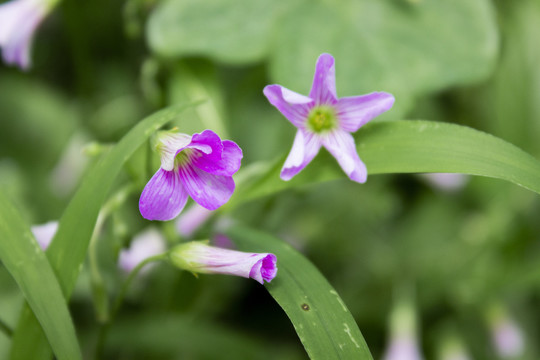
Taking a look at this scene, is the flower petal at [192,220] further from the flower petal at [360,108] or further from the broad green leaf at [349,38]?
the flower petal at [360,108]

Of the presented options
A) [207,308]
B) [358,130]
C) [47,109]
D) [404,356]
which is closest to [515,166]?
[358,130]

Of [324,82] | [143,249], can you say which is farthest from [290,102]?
[143,249]

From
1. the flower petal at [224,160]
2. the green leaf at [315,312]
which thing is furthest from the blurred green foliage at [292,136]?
the green leaf at [315,312]

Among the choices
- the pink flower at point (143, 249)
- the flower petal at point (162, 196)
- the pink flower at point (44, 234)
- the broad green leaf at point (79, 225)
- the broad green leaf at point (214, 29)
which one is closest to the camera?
the flower petal at point (162, 196)

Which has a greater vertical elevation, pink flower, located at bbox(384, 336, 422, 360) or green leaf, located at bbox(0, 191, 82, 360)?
pink flower, located at bbox(384, 336, 422, 360)

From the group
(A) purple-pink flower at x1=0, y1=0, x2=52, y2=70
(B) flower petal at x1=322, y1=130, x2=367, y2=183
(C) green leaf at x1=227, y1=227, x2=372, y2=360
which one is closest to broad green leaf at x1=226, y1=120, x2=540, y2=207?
(B) flower petal at x1=322, y1=130, x2=367, y2=183

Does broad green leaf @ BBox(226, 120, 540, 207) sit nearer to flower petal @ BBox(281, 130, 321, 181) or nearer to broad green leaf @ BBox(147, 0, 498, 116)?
flower petal @ BBox(281, 130, 321, 181)

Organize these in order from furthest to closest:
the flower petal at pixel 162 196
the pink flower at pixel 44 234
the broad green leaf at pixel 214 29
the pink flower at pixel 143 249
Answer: the broad green leaf at pixel 214 29, the pink flower at pixel 143 249, the pink flower at pixel 44 234, the flower petal at pixel 162 196

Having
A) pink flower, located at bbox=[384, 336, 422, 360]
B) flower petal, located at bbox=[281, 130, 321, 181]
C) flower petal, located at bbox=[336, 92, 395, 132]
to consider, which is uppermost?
flower petal, located at bbox=[336, 92, 395, 132]
